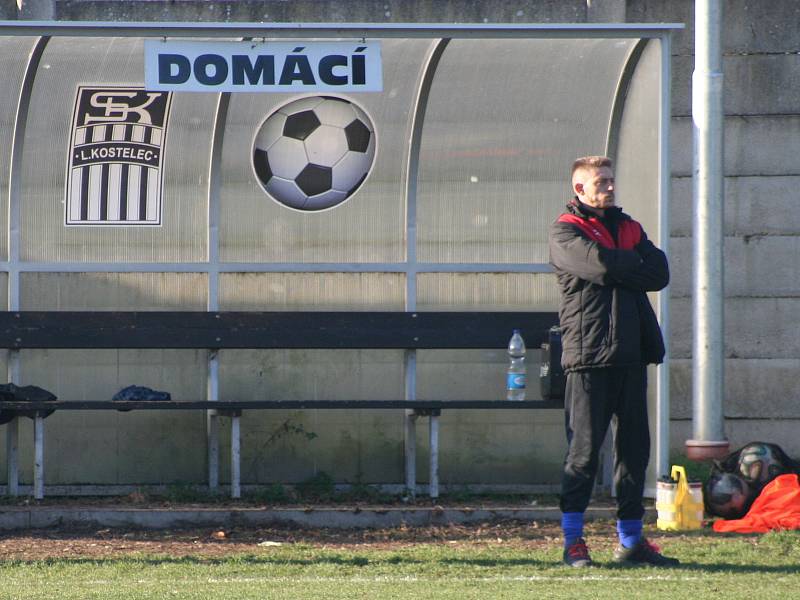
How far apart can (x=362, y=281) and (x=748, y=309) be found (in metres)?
2.50

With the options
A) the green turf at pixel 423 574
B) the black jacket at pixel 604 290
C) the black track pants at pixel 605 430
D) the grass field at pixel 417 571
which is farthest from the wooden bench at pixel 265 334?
the black jacket at pixel 604 290

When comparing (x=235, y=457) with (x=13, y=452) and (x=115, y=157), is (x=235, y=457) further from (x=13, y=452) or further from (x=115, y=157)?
(x=115, y=157)

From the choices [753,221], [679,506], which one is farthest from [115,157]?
[753,221]

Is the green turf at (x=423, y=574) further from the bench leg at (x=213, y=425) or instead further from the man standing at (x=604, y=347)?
the bench leg at (x=213, y=425)

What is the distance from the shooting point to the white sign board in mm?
6590

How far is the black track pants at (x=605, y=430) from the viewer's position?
521 centimetres

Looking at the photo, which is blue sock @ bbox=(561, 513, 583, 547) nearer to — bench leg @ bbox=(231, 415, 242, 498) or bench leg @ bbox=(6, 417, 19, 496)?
bench leg @ bbox=(231, 415, 242, 498)

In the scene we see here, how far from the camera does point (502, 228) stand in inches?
295

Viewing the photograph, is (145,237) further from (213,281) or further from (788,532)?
(788,532)

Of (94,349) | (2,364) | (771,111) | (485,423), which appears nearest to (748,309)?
(771,111)

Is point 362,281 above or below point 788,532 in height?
above

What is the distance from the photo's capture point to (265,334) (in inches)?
283

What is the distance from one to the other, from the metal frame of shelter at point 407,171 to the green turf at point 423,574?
4.14 feet

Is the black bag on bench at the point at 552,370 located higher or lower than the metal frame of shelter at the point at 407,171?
lower
